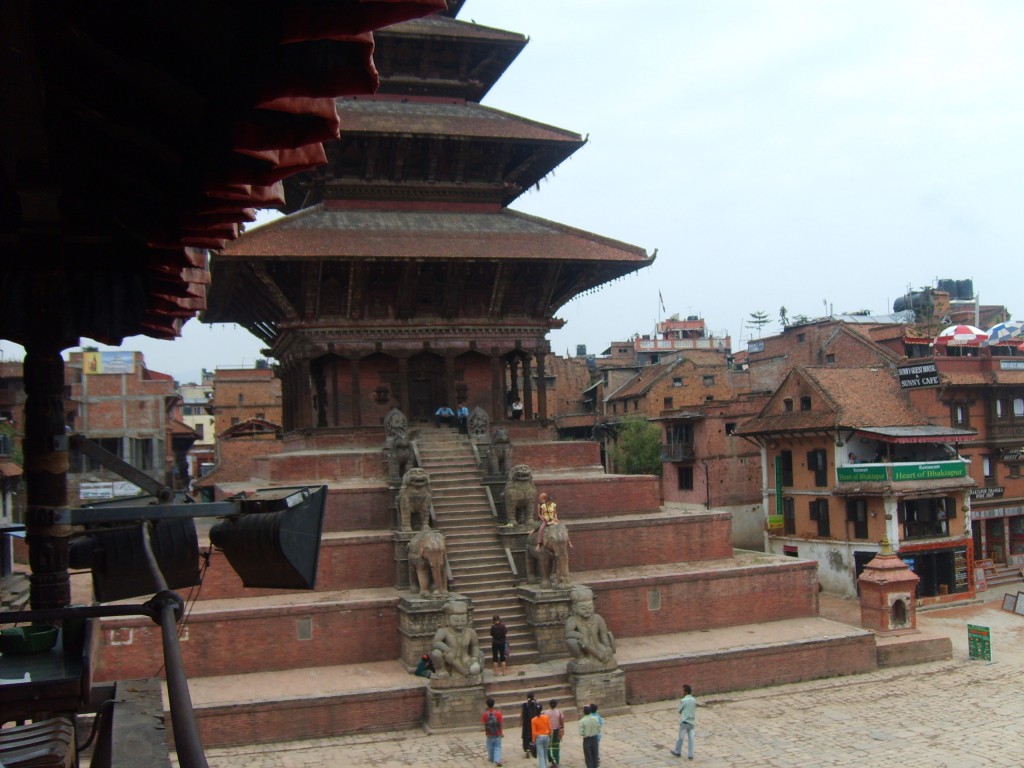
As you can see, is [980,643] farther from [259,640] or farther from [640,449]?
[640,449]

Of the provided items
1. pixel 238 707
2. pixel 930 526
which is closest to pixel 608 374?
pixel 930 526

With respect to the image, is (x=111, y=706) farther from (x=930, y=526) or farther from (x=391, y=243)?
(x=930, y=526)

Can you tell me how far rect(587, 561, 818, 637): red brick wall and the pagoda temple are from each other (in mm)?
7774

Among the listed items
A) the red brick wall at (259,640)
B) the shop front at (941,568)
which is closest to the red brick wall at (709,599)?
the red brick wall at (259,640)

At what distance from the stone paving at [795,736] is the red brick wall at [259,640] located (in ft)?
8.09

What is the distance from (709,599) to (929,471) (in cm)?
1557

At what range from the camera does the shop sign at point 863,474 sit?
3441 centimetres

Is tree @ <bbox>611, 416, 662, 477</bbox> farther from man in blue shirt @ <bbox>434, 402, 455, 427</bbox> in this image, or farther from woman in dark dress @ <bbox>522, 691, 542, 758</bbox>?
woman in dark dress @ <bbox>522, 691, 542, 758</bbox>

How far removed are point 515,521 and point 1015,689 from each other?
1148 cm

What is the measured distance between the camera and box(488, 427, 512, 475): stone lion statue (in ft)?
82.4

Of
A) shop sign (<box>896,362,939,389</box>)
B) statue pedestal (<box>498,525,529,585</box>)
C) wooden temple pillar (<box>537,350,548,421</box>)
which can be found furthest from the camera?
shop sign (<box>896,362,939,389</box>)

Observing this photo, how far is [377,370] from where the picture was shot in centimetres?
2888

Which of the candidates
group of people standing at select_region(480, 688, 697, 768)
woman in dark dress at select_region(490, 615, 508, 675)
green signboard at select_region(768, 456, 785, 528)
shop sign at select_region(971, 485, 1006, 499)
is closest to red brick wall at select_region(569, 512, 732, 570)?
woman in dark dress at select_region(490, 615, 508, 675)

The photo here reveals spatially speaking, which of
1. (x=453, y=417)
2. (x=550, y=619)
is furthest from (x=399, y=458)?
(x=550, y=619)
